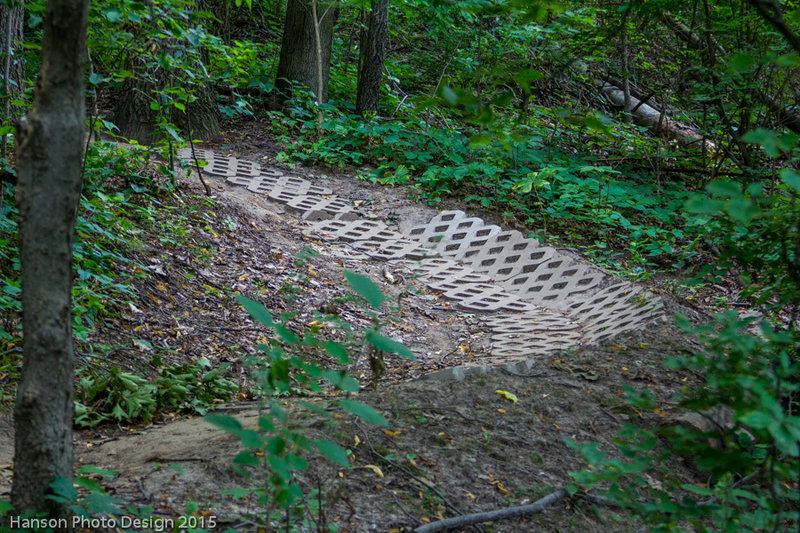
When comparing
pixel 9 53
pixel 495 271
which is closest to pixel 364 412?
pixel 9 53

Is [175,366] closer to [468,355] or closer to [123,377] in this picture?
[123,377]

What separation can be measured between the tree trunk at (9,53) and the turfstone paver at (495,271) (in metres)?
2.77

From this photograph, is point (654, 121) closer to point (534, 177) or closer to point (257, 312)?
point (534, 177)

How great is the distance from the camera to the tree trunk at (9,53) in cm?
363

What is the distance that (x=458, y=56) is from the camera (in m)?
10.2

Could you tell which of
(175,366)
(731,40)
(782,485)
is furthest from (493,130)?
(731,40)

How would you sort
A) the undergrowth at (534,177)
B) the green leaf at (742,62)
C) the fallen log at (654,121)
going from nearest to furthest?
1. the green leaf at (742,62)
2. the undergrowth at (534,177)
3. the fallen log at (654,121)

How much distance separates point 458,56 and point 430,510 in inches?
362

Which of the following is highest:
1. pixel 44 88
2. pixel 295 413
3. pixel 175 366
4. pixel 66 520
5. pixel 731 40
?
pixel 731 40

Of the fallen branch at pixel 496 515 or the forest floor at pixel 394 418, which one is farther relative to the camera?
the forest floor at pixel 394 418

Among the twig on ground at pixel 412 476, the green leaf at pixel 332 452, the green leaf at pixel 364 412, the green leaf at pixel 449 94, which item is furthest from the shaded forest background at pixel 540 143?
the twig on ground at pixel 412 476

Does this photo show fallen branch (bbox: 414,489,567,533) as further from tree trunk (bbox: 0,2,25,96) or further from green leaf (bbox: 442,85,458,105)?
tree trunk (bbox: 0,2,25,96)

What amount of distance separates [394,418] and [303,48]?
8.44 meters

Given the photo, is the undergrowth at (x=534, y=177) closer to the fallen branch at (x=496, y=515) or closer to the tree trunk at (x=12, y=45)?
the tree trunk at (x=12, y=45)
